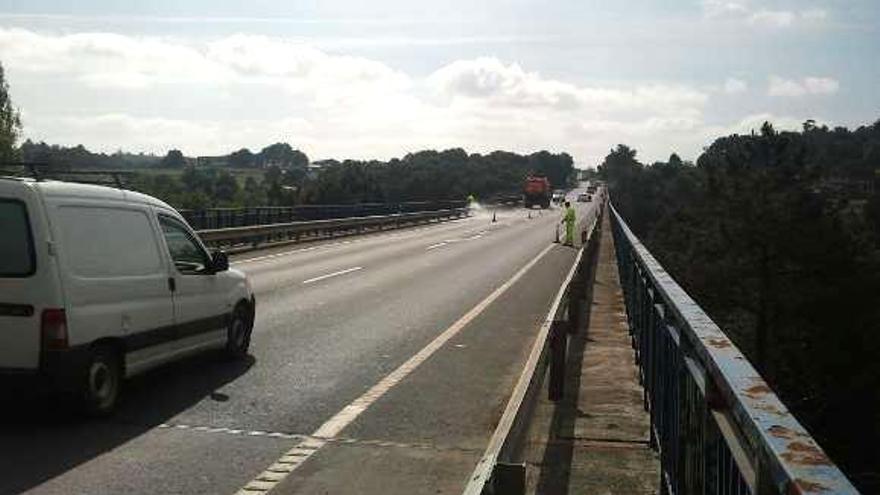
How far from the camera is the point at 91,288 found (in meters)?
7.35

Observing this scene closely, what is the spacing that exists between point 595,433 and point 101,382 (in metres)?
3.74

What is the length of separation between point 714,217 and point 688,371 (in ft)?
196

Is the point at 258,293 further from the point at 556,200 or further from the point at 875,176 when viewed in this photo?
the point at 875,176

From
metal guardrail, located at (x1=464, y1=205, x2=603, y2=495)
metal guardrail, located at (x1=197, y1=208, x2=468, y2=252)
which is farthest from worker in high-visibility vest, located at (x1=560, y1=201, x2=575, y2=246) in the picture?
metal guardrail, located at (x1=464, y1=205, x2=603, y2=495)

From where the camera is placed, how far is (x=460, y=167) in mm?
189625

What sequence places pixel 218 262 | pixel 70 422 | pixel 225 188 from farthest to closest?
pixel 225 188
pixel 218 262
pixel 70 422

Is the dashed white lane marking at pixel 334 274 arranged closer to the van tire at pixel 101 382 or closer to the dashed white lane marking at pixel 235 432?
the van tire at pixel 101 382

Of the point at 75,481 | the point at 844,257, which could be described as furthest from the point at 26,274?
the point at 844,257

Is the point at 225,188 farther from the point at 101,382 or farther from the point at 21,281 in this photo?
the point at 21,281

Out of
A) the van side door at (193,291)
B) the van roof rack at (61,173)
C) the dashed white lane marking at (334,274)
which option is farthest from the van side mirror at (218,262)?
the dashed white lane marking at (334,274)

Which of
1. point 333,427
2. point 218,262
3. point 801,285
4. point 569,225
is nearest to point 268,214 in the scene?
point 569,225

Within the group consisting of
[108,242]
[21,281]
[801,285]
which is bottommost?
[801,285]

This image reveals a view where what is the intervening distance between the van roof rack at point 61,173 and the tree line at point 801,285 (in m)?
36.3

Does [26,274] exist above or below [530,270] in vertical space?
above
